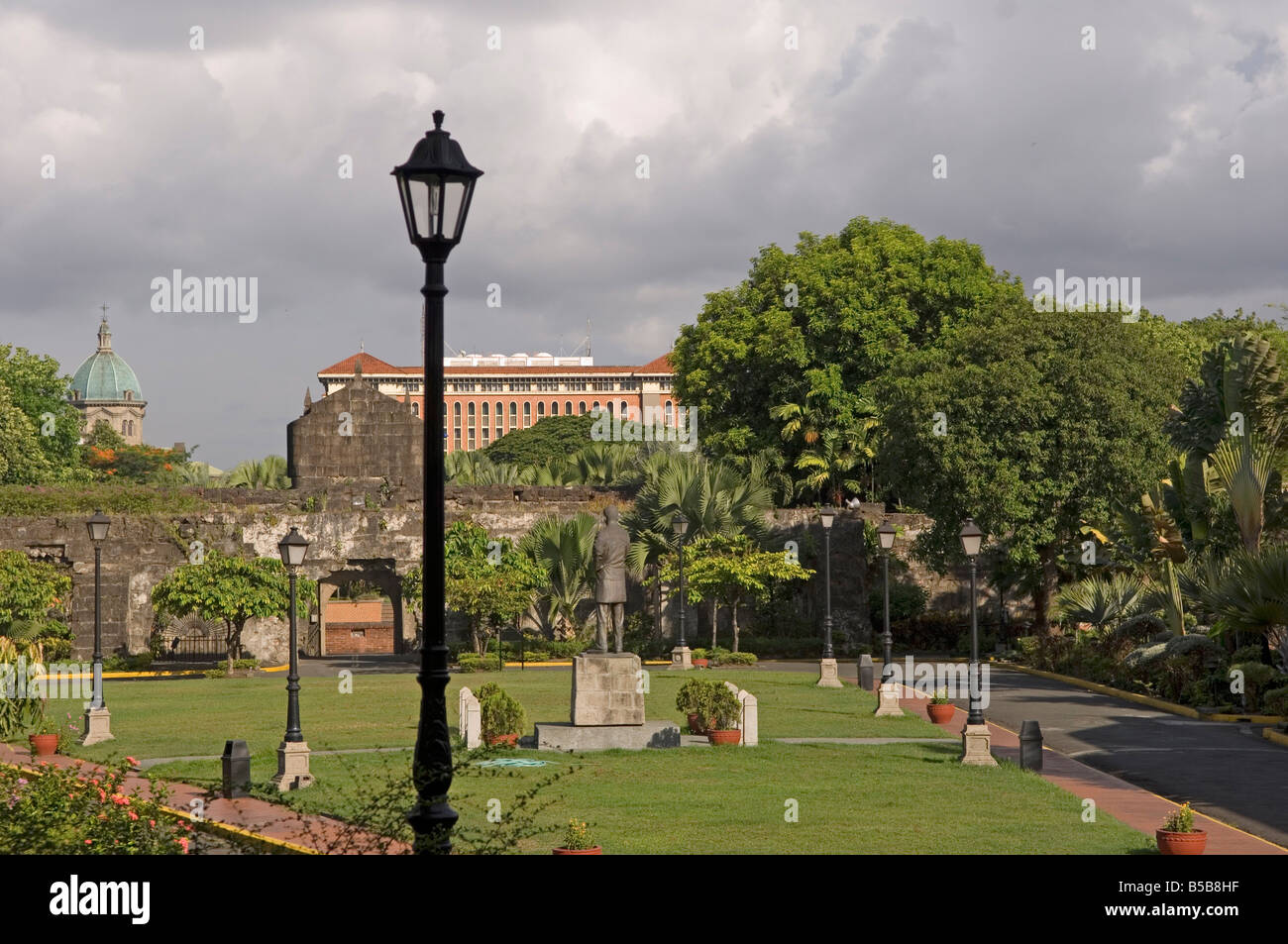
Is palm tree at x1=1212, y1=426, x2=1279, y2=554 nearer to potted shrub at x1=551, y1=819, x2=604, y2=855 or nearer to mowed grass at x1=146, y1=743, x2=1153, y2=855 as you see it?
mowed grass at x1=146, y1=743, x2=1153, y2=855

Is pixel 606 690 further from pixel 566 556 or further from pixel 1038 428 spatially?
pixel 566 556

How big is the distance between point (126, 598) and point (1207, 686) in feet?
96.1

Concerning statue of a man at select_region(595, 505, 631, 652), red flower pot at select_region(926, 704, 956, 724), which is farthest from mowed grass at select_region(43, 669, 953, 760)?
statue of a man at select_region(595, 505, 631, 652)

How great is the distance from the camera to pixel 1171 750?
2222cm

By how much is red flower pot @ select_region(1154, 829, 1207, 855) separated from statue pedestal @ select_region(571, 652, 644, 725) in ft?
34.2

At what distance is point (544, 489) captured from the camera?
46656 millimetres

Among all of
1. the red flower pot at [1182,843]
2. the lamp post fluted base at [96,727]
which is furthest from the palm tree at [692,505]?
the red flower pot at [1182,843]

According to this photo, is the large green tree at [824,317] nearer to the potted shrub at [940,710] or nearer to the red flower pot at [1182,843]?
the potted shrub at [940,710]

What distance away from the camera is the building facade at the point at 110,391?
608ft

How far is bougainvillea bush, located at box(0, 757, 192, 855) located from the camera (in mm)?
10141

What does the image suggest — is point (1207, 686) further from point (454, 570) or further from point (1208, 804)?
point (454, 570)

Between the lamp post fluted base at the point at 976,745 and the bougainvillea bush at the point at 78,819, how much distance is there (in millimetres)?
11546
